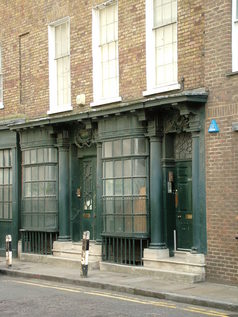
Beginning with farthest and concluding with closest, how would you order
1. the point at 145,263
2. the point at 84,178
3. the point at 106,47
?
the point at 84,178 → the point at 106,47 → the point at 145,263

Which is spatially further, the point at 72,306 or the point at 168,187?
the point at 168,187

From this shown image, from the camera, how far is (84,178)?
17.4 meters

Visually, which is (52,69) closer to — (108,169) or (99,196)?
(108,169)

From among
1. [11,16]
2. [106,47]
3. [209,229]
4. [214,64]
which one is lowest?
[209,229]

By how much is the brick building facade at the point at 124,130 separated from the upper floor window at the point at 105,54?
0.10 feet

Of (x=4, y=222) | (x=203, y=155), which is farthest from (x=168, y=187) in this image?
(x=4, y=222)

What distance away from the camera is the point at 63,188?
1731 centimetres

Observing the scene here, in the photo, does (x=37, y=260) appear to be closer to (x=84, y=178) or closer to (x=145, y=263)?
(x=84, y=178)

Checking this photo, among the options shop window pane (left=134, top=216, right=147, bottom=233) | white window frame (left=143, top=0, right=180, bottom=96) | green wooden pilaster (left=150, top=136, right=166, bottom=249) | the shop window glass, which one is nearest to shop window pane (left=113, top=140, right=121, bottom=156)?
the shop window glass

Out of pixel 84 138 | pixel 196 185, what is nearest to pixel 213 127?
pixel 196 185

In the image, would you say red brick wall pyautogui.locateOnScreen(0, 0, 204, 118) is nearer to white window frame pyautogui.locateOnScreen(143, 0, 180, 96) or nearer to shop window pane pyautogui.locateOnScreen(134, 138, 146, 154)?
white window frame pyautogui.locateOnScreen(143, 0, 180, 96)

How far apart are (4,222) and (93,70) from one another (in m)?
5.99

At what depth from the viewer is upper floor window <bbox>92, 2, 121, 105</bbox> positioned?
52.6 feet

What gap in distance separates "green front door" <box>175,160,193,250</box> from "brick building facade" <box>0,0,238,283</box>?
0.03 m
